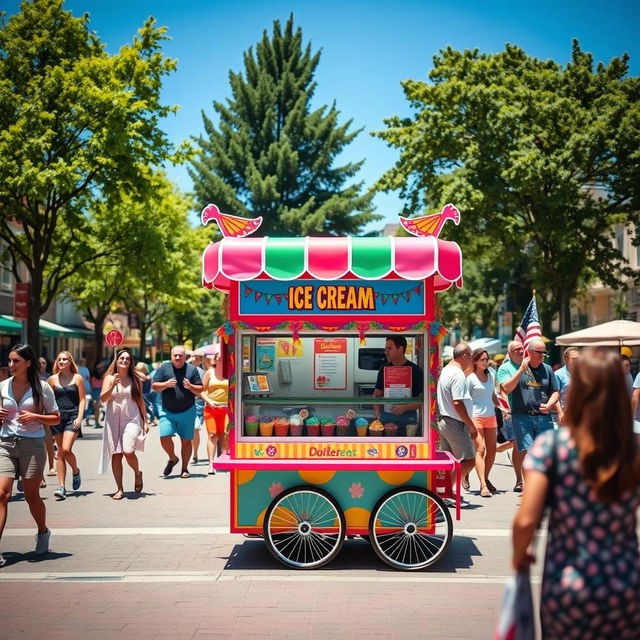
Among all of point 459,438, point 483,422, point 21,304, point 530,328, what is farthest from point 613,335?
point 21,304

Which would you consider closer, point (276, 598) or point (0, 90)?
point (276, 598)

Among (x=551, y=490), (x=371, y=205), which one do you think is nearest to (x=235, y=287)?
(x=551, y=490)

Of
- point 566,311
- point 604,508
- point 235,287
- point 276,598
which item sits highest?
point 566,311

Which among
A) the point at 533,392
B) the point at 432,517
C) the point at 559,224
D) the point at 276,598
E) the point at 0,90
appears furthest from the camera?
the point at 559,224

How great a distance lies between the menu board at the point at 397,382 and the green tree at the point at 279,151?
33296 mm

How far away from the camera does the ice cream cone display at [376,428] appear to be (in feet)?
23.4

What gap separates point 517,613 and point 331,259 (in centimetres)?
414

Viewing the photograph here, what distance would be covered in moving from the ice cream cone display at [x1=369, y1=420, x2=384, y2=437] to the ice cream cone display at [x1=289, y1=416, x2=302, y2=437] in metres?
0.61

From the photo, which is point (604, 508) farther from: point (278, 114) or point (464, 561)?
point (278, 114)

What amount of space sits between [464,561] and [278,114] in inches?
1511

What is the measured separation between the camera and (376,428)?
23.4ft

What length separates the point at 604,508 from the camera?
3.05 meters

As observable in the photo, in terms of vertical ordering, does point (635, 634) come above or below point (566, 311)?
below

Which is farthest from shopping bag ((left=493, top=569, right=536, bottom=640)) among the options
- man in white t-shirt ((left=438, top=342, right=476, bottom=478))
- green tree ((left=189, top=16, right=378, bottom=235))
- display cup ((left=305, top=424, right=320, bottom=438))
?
green tree ((left=189, top=16, right=378, bottom=235))
